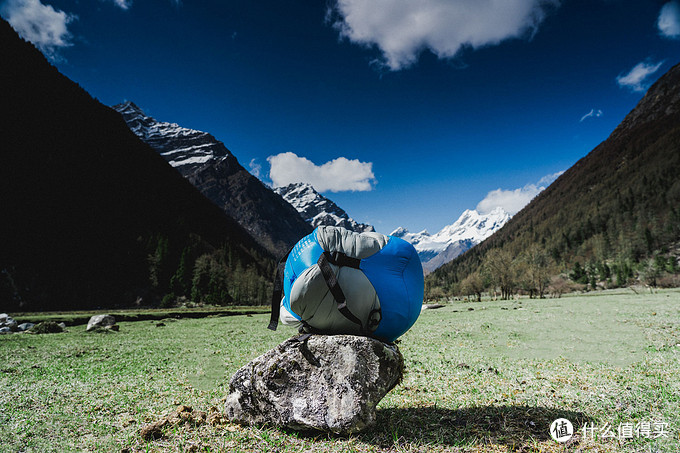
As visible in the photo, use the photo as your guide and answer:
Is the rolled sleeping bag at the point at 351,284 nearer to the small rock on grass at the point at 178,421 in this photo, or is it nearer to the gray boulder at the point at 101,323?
the small rock on grass at the point at 178,421

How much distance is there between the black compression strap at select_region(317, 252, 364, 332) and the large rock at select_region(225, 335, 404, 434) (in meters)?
0.45

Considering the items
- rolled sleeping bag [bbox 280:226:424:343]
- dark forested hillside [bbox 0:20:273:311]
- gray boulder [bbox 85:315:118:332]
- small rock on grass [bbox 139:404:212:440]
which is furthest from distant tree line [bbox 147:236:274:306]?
rolled sleeping bag [bbox 280:226:424:343]

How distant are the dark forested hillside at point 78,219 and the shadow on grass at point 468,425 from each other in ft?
278

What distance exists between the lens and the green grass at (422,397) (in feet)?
16.9

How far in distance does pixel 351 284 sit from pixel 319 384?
181cm

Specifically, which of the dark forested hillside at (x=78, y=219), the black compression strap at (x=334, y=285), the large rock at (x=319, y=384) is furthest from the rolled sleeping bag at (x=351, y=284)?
the dark forested hillside at (x=78, y=219)

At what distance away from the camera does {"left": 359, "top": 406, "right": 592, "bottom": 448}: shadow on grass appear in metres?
5.10

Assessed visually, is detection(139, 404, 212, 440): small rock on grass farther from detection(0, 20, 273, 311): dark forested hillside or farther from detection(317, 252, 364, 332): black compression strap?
detection(0, 20, 273, 311): dark forested hillside

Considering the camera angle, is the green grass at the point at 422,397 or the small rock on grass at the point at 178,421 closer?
the green grass at the point at 422,397

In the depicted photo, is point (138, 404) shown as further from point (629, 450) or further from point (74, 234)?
point (74, 234)

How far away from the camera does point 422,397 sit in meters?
7.62

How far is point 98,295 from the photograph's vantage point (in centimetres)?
8869

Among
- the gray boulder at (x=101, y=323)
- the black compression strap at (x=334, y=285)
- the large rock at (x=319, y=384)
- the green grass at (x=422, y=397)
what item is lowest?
the gray boulder at (x=101, y=323)

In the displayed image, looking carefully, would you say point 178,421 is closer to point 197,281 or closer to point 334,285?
point 334,285
